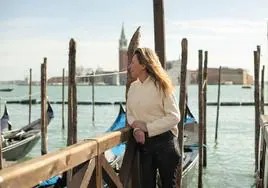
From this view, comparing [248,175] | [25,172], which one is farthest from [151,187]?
[248,175]

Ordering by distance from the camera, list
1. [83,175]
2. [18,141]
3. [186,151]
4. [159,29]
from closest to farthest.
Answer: [83,175]
[159,29]
[186,151]
[18,141]

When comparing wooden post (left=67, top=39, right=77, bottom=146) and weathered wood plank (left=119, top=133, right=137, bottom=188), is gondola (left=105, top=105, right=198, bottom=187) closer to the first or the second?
wooden post (left=67, top=39, right=77, bottom=146)

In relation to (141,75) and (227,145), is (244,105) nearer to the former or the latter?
(227,145)

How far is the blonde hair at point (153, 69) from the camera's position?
319 centimetres

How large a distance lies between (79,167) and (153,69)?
36.7 inches

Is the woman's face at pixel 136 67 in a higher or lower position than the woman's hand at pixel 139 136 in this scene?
higher

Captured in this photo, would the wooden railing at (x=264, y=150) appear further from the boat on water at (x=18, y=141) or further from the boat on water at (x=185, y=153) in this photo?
the boat on water at (x=18, y=141)

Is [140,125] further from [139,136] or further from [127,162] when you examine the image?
[127,162]

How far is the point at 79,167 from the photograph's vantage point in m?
2.62

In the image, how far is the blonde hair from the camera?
3.19 metres

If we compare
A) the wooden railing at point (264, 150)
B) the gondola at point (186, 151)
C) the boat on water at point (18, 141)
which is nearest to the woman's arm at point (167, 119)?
the wooden railing at point (264, 150)

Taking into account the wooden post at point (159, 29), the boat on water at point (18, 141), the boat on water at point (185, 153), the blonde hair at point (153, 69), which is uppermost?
the wooden post at point (159, 29)

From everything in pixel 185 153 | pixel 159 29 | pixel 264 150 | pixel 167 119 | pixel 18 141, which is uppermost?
pixel 159 29

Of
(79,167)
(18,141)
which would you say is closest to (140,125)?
(79,167)
